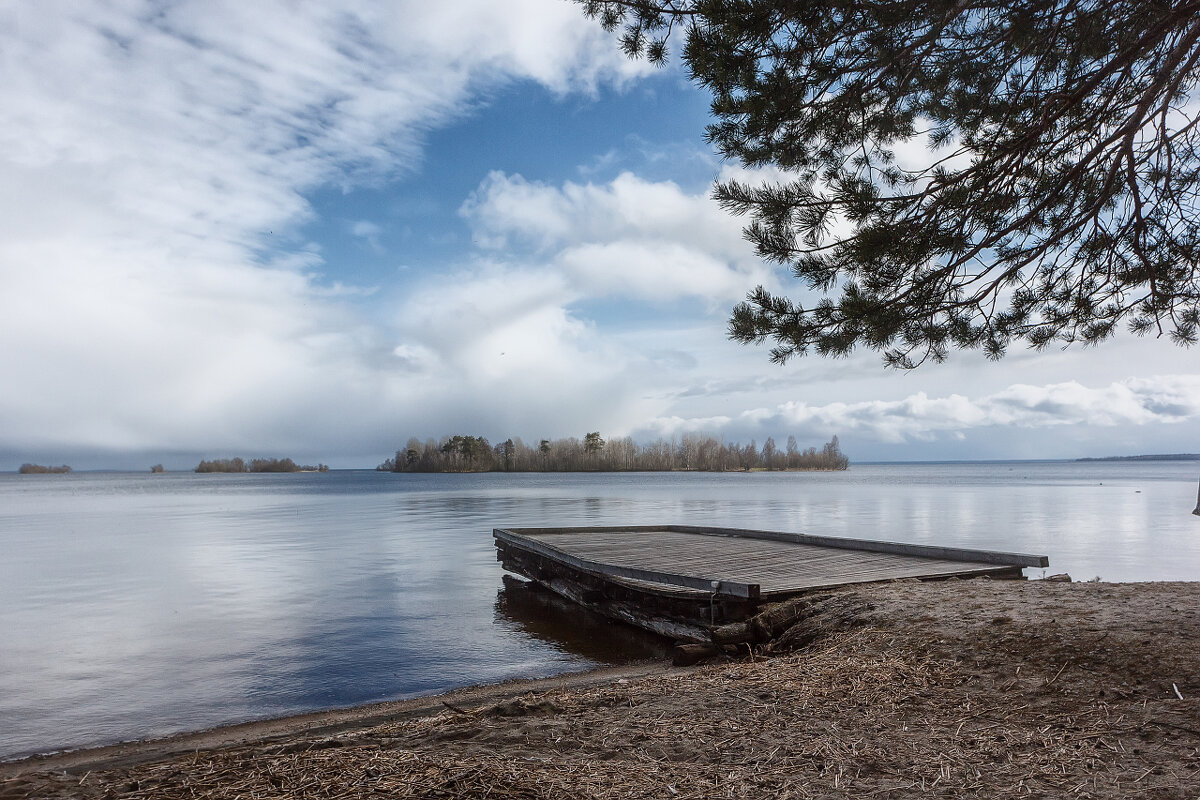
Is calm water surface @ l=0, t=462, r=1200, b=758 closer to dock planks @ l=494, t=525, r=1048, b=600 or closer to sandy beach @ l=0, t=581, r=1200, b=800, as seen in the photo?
dock planks @ l=494, t=525, r=1048, b=600

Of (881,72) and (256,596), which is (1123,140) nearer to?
(881,72)

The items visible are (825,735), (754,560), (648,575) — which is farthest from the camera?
(754,560)

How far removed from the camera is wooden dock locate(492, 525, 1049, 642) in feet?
26.9

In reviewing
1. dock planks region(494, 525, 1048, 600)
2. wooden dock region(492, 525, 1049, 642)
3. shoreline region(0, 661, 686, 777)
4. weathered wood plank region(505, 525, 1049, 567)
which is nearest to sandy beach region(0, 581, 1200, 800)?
shoreline region(0, 661, 686, 777)

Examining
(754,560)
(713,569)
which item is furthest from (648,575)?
(754,560)

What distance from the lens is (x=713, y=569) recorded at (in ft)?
32.0

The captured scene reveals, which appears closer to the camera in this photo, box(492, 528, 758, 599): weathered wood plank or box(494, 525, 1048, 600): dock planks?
box(492, 528, 758, 599): weathered wood plank

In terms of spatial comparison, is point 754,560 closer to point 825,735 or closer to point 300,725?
point 300,725

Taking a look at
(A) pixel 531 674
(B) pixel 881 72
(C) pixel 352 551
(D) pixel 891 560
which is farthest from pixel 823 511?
(B) pixel 881 72

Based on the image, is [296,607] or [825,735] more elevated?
[825,735]

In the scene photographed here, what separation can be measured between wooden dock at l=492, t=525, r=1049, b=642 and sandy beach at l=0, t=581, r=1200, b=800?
6.18ft

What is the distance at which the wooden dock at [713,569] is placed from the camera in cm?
820

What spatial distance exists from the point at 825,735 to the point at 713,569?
574 centimetres

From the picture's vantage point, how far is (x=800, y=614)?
7305mm
